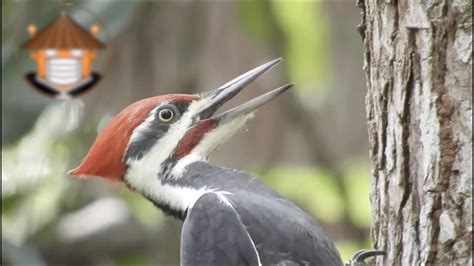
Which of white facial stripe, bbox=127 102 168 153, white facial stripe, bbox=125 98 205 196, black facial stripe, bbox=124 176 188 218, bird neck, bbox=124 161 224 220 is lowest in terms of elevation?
black facial stripe, bbox=124 176 188 218

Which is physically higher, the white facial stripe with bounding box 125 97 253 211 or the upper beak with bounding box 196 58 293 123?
the upper beak with bounding box 196 58 293 123

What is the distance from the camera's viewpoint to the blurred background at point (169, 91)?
5.23 metres

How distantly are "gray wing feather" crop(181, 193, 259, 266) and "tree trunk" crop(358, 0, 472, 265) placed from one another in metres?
0.40

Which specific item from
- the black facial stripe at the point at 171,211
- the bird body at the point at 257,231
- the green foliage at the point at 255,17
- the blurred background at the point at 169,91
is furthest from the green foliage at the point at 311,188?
the bird body at the point at 257,231

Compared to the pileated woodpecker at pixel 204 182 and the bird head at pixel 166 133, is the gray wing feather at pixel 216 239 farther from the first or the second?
the bird head at pixel 166 133

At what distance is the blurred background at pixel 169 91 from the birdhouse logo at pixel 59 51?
0.22 feet

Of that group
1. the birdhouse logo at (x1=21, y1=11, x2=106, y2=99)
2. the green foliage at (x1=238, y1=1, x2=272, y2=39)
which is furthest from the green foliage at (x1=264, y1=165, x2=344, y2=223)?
the birdhouse logo at (x1=21, y1=11, x2=106, y2=99)

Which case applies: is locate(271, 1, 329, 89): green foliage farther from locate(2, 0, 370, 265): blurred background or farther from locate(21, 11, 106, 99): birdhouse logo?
locate(21, 11, 106, 99): birdhouse logo

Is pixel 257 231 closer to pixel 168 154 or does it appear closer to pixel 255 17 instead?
pixel 168 154

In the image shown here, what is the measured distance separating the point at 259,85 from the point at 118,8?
142 cm

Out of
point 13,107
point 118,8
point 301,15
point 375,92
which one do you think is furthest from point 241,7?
point 375,92

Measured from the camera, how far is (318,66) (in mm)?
6395

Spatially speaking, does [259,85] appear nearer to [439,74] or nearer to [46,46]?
[46,46]

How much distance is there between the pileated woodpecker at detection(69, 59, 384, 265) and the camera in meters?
3.15
